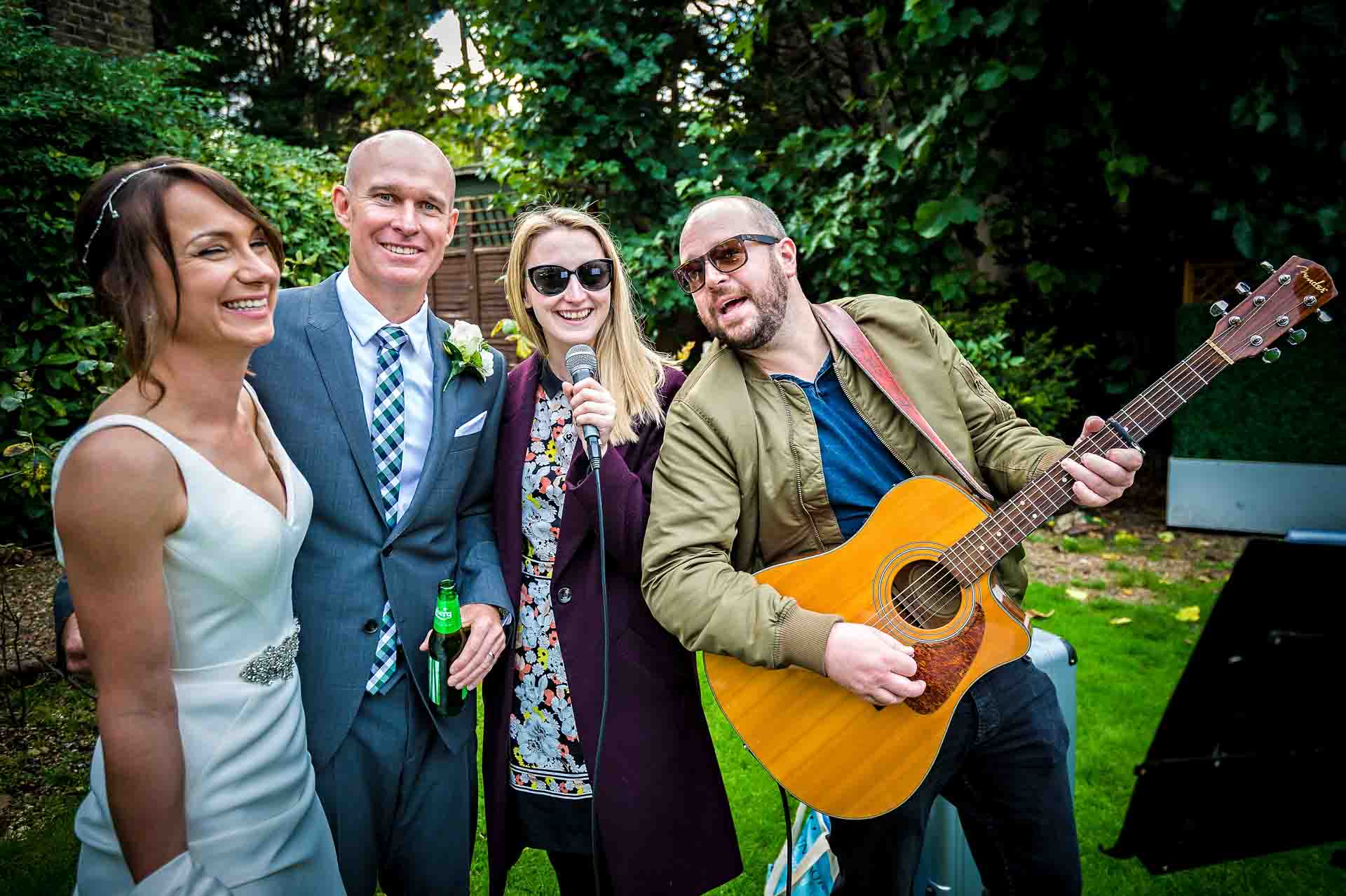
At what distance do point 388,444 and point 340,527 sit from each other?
0.79ft

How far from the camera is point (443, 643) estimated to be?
1967 millimetres

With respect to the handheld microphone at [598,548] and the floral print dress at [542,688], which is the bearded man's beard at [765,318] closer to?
the handheld microphone at [598,548]

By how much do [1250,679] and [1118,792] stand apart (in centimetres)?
227

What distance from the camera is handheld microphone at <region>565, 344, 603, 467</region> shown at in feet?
6.68

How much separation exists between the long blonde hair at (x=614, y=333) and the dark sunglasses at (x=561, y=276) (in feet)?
0.26

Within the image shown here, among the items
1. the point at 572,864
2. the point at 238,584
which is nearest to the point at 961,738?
the point at 572,864

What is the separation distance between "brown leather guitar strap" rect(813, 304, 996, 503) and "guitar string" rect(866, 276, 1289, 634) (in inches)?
6.7

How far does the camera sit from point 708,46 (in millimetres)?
8844

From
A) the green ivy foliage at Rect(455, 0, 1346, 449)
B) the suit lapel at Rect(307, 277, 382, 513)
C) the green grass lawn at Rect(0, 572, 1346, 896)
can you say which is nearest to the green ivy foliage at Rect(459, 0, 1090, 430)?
the green ivy foliage at Rect(455, 0, 1346, 449)

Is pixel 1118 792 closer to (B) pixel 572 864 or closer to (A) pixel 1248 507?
(B) pixel 572 864

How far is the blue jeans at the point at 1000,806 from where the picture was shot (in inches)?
82.8

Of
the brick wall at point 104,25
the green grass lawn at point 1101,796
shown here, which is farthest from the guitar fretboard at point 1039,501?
the brick wall at point 104,25

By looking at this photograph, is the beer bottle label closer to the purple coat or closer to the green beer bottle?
the green beer bottle

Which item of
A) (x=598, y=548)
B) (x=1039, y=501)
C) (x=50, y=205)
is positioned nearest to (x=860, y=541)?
(x=1039, y=501)
